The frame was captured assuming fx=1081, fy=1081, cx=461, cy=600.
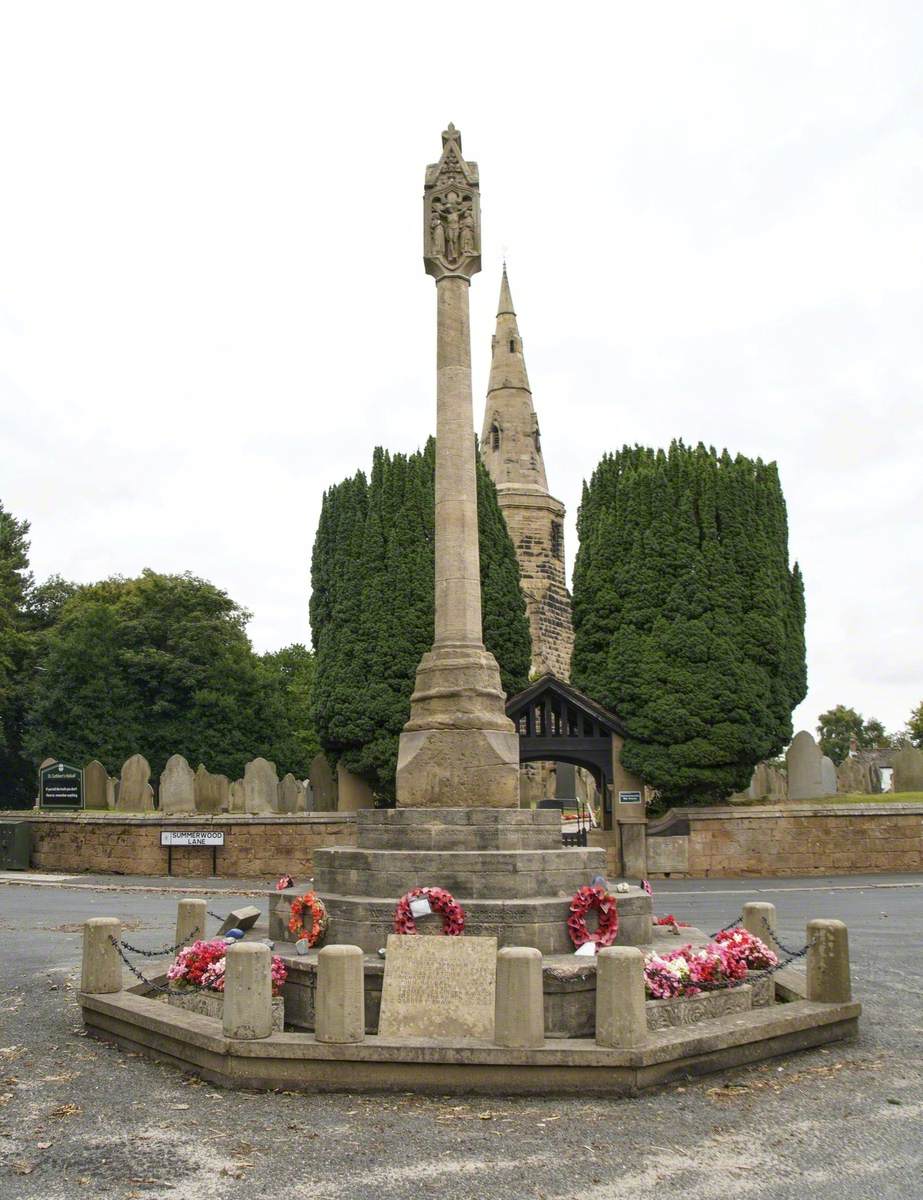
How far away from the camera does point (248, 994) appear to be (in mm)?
7625

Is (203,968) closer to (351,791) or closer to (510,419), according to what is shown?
(351,791)

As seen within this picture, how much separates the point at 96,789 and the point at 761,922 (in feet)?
77.0

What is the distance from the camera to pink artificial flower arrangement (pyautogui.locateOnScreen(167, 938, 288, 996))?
9.12m

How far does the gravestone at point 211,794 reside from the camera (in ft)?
92.8

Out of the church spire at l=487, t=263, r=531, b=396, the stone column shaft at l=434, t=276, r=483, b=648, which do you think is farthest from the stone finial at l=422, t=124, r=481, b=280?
the church spire at l=487, t=263, r=531, b=396

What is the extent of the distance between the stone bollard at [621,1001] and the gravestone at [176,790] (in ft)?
69.1

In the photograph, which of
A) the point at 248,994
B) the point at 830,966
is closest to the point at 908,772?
the point at 830,966

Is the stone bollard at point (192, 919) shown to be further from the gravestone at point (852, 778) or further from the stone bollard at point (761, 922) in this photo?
the gravestone at point (852, 778)

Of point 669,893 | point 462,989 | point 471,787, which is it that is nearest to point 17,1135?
point 462,989

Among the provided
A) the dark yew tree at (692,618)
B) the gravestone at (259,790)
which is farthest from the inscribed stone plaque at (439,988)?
the dark yew tree at (692,618)

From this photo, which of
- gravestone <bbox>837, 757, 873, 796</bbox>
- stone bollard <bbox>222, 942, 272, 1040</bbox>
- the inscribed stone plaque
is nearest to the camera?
stone bollard <bbox>222, 942, 272, 1040</bbox>

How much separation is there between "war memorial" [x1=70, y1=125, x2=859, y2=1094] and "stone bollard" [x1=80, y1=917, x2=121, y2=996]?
0.02 meters

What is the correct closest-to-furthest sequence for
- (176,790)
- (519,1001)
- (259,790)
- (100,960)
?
(519,1001)
(100,960)
(259,790)
(176,790)

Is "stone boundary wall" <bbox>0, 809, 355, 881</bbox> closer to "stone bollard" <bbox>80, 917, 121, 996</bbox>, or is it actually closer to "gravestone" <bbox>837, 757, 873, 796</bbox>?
"stone bollard" <bbox>80, 917, 121, 996</bbox>
